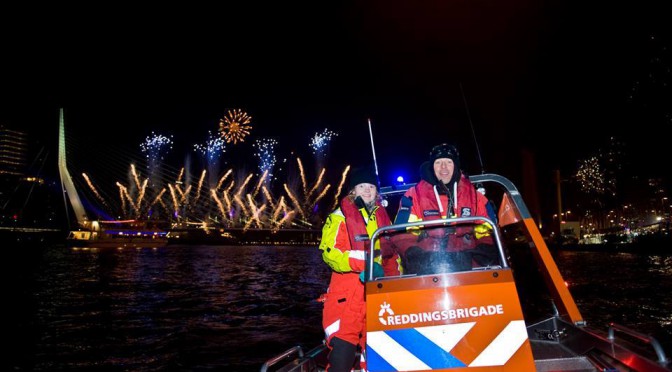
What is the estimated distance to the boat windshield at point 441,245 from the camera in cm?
414

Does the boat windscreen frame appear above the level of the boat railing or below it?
above

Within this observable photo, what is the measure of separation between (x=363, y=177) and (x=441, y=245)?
1230mm

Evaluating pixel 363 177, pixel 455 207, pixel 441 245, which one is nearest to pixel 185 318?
pixel 363 177

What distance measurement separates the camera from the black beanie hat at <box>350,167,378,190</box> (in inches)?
201

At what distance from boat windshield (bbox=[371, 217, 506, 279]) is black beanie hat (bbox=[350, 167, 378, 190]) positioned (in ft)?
2.70

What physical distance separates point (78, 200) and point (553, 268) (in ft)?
325

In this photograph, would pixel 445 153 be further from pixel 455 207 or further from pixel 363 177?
pixel 363 177

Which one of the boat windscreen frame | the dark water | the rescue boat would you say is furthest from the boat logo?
the dark water

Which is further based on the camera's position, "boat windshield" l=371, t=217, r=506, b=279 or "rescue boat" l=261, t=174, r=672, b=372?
"boat windshield" l=371, t=217, r=506, b=279

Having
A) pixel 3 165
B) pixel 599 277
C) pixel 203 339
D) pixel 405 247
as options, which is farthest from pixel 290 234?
pixel 405 247

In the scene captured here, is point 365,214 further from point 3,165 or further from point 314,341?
point 3,165

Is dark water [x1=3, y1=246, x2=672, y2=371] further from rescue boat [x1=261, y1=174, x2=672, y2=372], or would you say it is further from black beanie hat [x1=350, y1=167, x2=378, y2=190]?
rescue boat [x1=261, y1=174, x2=672, y2=372]

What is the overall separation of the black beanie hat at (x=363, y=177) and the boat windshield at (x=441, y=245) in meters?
0.82

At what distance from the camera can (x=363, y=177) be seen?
512cm
